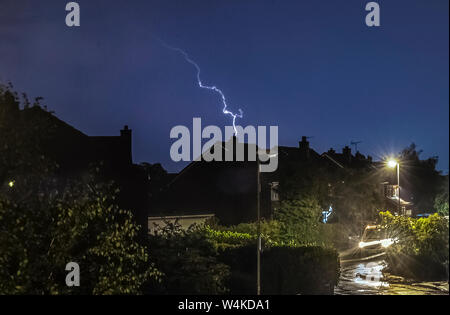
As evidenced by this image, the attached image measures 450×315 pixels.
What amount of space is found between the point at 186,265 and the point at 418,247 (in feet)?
38.8

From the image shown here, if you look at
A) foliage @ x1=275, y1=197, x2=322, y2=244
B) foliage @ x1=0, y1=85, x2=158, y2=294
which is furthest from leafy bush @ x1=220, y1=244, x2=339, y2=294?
foliage @ x1=275, y1=197, x2=322, y2=244

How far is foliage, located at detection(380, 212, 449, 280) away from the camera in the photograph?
74.3 ft

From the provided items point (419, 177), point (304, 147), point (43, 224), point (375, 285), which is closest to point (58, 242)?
point (43, 224)

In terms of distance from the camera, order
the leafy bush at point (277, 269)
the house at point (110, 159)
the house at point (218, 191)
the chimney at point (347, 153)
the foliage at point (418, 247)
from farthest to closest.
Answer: the chimney at point (347, 153) → the house at point (218, 191) → the house at point (110, 159) → the foliage at point (418, 247) → the leafy bush at point (277, 269)

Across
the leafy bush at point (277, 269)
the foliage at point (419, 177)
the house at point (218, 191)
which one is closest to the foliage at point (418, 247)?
the foliage at point (419, 177)

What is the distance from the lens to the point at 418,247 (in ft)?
76.8

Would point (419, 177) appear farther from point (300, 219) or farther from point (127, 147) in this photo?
point (127, 147)

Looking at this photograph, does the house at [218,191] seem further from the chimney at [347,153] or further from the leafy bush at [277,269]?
the leafy bush at [277,269]

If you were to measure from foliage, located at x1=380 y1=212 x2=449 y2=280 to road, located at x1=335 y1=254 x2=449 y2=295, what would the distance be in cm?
85

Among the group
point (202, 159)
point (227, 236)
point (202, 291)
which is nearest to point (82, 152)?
point (227, 236)

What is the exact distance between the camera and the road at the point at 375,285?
67.2ft

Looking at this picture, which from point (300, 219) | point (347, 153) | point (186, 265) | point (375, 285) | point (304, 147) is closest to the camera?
point (186, 265)

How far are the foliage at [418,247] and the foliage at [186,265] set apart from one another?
32.8 ft

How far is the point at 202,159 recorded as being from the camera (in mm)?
48094
